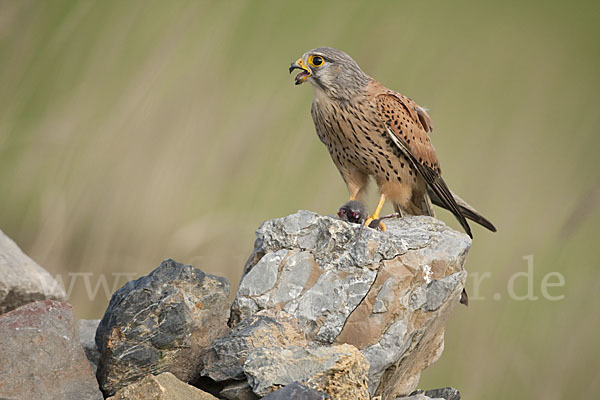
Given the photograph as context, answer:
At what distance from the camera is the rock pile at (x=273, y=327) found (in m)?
2.38

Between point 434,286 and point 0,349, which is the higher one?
point 434,286

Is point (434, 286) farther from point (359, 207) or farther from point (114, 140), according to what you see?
point (114, 140)

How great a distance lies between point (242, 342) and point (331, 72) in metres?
1.62

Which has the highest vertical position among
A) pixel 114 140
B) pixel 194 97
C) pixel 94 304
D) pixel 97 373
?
pixel 194 97

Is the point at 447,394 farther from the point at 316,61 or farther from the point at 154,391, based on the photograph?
the point at 316,61

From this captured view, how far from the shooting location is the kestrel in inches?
145

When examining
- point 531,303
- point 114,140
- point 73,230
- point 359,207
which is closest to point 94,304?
point 73,230

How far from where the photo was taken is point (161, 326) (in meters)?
2.55

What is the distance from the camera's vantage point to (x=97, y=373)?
2.62 metres

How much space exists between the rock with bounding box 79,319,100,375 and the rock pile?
0.04 ft

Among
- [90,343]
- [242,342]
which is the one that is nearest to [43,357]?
[90,343]

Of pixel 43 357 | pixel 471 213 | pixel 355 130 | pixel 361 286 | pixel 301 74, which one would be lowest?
pixel 43 357

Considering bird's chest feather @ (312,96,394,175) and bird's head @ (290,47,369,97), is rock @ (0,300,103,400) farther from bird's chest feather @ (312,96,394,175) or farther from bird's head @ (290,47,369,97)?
bird's chest feather @ (312,96,394,175)

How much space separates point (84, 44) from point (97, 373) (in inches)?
89.4
